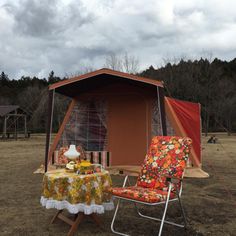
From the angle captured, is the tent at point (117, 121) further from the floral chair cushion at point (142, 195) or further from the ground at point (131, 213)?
the floral chair cushion at point (142, 195)

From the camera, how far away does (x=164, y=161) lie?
11.8ft

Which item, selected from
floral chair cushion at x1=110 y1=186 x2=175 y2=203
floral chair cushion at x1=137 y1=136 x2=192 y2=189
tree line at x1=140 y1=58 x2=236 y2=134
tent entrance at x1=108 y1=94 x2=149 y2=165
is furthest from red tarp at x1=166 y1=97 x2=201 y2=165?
tree line at x1=140 y1=58 x2=236 y2=134

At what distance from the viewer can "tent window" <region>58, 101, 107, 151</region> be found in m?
7.99

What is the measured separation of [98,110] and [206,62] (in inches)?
988

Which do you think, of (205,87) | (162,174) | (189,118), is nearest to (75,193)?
(162,174)

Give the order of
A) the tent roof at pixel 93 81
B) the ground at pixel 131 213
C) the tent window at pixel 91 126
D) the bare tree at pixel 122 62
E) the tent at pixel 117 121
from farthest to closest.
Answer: the bare tree at pixel 122 62, the tent window at pixel 91 126, the tent at pixel 117 121, the tent roof at pixel 93 81, the ground at pixel 131 213

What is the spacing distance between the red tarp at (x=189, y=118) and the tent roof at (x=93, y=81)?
4.57ft

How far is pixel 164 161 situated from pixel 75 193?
3.54 feet

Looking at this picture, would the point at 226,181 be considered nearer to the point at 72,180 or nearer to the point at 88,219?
the point at 88,219

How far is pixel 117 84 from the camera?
7645mm

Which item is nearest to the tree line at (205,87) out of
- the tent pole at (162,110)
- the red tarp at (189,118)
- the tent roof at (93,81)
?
the red tarp at (189,118)

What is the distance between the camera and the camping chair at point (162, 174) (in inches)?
123

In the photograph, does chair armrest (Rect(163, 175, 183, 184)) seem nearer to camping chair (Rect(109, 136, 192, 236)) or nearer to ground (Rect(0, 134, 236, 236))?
camping chair (Rect(109, 136, 192, 236))

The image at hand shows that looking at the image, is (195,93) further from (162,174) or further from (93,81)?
(162,174)
